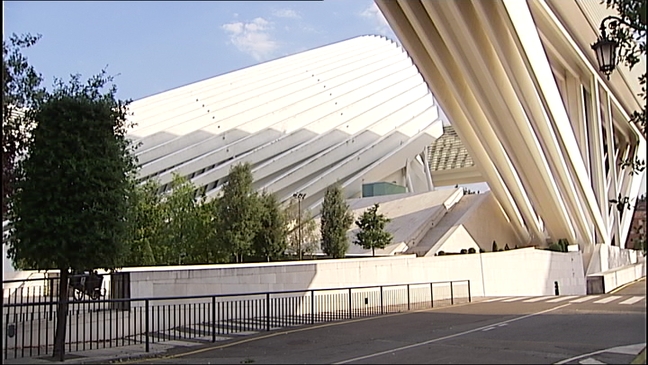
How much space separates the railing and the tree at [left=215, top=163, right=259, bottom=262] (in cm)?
531

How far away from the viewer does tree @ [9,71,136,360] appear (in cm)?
954

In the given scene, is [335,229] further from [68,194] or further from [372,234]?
[68,194]

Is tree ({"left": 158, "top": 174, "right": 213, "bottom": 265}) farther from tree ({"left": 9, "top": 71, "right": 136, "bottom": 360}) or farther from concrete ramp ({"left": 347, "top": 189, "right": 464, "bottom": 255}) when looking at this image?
tree ({"left": 9, "top": 71, "right": 136, "bottom": 360})

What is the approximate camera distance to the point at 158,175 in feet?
114

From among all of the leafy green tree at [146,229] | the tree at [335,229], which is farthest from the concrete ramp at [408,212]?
the leafy green tree at [146,229]

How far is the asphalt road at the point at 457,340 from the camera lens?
8945mm

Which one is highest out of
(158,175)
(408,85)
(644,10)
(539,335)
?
(408,85)

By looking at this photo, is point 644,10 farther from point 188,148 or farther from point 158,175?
point 188,148

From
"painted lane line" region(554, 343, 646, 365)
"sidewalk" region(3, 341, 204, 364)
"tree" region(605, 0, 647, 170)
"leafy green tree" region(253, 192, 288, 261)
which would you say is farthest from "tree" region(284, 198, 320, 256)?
"tree" region(605, 0, 647, 170)

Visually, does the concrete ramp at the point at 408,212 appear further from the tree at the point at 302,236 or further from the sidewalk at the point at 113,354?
the sidewalk at the point at 113,354

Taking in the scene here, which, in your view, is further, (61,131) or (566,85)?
(566,85)

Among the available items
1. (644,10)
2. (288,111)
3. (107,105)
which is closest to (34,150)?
(107,105)

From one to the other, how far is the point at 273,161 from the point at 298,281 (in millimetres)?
24787

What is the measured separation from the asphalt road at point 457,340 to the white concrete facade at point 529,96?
8.46m
